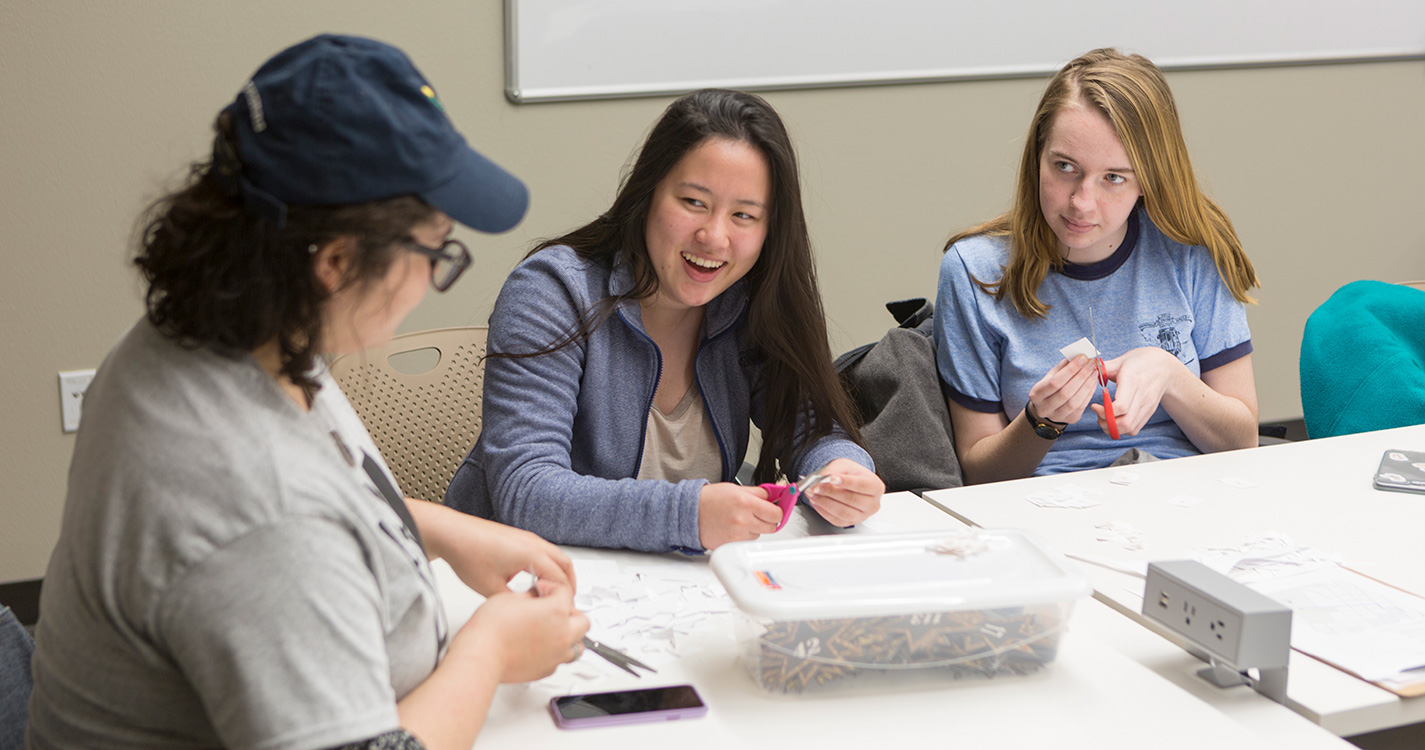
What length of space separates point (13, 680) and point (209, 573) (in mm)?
497

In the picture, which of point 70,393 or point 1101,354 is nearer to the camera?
point 1101,354

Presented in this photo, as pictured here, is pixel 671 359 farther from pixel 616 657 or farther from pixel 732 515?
pixel 616 657

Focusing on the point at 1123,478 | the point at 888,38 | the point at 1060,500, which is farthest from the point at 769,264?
the point at 888,38

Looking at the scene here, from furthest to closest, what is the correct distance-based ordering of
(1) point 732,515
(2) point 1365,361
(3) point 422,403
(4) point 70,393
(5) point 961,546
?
(4) point 70,393 < (2) point 1365,361 < (3) point 422,403 < (1) point 732,515 < (5) point 961,546

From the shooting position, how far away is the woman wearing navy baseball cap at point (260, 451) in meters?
0.67

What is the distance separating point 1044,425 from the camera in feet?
5.89

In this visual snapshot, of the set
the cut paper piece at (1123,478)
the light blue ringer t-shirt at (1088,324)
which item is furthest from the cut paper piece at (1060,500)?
the light blue ringer t-shirt at (1088,324)

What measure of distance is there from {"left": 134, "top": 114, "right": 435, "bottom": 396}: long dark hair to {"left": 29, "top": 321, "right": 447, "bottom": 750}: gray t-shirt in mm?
30

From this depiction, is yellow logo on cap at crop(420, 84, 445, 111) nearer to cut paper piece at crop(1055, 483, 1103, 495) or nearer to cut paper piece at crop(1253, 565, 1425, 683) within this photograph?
cut paper piece at crop(1253, 565, 1425, 683)

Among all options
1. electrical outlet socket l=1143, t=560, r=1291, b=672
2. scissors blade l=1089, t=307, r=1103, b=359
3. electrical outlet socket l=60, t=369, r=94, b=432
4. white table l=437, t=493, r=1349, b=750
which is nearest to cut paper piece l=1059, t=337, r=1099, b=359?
scissors blade l=1089, t=307, r=1103, b=359

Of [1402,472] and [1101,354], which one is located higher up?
[1101,354]

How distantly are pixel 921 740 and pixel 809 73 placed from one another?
233 centimetres

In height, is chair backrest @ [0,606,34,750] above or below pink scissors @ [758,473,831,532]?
below

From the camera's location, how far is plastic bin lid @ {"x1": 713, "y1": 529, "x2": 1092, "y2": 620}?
0.98 metres
